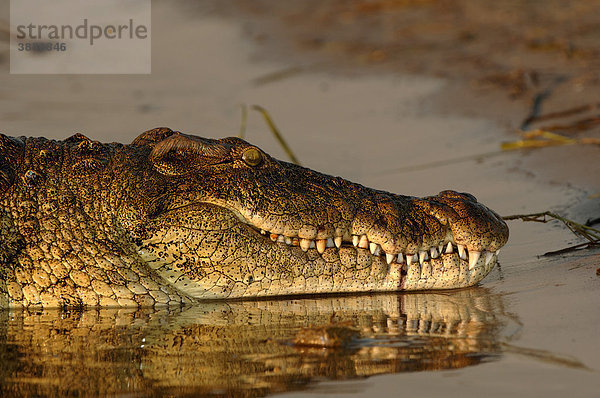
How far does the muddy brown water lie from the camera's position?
3010 millimetres

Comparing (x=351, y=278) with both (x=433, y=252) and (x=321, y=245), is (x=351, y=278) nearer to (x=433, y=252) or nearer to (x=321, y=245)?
(x=321, y=245)

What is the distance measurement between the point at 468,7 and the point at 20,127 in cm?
666

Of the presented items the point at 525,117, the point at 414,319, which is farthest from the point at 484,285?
the point at 525,117

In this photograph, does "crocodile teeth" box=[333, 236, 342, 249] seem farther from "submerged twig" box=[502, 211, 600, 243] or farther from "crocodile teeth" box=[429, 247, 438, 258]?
"submerged twig" box=[502, 211, 600, 243]

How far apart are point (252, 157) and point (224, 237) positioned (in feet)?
1.28

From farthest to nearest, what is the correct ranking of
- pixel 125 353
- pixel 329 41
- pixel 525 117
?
pixel 329 41, pixel 525 117, pixel 125 353

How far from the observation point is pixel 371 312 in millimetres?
3969

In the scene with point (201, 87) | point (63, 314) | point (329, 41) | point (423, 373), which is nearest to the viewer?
point (423, 373)

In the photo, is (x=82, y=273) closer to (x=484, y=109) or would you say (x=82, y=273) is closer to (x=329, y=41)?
(x=484, y=109)

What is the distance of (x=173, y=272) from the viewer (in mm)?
4254

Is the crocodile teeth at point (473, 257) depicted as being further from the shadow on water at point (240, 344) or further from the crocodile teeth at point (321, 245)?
the crocodile teeth at point (321, 245)

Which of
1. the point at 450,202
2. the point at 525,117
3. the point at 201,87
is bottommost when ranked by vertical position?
the point at 450,202

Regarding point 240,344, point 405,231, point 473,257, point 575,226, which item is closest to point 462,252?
point 473,257

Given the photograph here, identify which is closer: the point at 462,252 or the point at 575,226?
the point at 462,252
